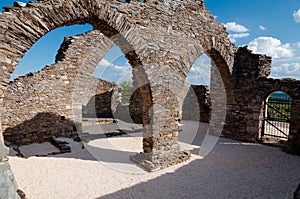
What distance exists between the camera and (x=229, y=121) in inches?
354

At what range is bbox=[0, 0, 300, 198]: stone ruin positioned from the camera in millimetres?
3758

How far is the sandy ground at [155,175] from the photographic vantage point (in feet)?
14.5

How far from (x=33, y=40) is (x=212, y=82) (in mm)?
7555

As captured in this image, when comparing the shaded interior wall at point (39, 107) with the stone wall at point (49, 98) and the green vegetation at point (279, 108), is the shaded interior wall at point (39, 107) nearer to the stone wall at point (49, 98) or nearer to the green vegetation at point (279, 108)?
the stone wall at point (49, 98)

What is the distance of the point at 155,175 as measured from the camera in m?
5.30

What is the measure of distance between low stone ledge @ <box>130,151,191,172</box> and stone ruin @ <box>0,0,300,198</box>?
1.2 inches

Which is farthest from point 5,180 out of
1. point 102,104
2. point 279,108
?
point 279,108

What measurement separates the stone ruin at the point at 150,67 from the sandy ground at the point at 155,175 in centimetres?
64

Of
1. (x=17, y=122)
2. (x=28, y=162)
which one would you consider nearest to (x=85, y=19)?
(x=28, y=162)

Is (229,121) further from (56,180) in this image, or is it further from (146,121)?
(56,180)

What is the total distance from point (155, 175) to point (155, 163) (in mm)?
412

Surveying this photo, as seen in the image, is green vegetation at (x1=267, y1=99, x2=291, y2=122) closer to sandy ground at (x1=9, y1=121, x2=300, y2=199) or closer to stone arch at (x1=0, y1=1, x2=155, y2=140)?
sandy ground at (x1=9, y1=121, x2=300, y2=199)

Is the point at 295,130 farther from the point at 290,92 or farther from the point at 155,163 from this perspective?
the point at 155,163

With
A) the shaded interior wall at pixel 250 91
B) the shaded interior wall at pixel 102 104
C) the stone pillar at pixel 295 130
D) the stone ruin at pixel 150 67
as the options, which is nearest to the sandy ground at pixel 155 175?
the stone pillar at pixel 295 130
